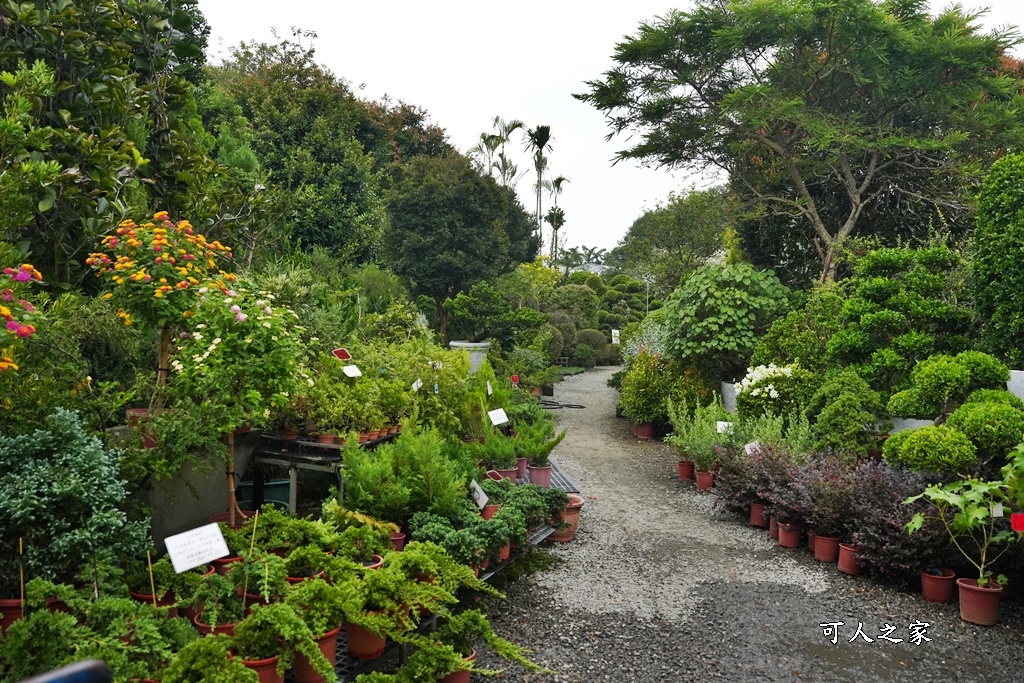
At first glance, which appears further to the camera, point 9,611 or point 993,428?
point 993,428

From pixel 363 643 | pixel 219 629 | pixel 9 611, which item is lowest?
pixel 363 643

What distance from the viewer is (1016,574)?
4312mm

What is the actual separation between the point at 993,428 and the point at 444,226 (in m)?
9.88

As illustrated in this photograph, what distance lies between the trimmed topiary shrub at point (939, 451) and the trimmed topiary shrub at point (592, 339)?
1629cm

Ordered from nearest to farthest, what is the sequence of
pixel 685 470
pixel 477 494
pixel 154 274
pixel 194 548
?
pixel 194 548 → pixel 154 274 → pixel 477 494 → pixel 685 470

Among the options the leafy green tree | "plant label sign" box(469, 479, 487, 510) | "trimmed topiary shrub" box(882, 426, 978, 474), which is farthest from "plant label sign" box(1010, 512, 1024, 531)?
the leafy green tree

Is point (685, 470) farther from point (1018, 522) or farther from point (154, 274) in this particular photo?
point (154, 274)

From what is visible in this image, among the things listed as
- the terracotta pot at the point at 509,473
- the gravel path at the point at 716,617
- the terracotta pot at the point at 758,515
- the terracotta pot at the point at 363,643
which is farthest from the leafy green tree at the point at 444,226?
the terracotta pot at the point at 363,643

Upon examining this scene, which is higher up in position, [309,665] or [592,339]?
[592,339]

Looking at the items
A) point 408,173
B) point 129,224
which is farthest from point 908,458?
point 408,173

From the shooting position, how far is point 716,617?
409 cm

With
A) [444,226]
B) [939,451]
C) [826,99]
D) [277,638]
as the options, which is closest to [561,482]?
[939,451]

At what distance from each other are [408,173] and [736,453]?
30.8 feet

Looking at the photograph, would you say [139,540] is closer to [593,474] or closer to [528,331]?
[593,474]
